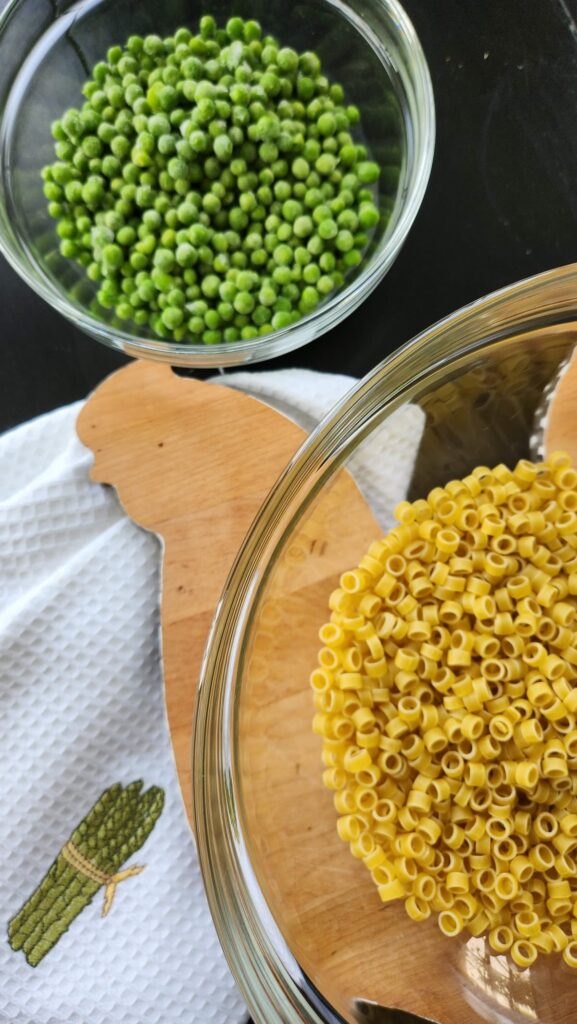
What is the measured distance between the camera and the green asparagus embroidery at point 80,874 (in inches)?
38.6

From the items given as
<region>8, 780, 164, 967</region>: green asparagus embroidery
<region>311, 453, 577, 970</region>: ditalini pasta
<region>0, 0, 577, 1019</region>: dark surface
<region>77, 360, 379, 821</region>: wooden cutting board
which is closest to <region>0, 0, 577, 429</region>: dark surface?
<region>0, 0, 577, 1019</region>: dark surface

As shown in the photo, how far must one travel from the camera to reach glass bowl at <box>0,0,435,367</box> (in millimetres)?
1049

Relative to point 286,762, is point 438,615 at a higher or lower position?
higher

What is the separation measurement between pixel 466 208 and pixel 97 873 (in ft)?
3.10

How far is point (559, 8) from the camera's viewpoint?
1.10 m

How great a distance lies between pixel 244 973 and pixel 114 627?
16.0 inches

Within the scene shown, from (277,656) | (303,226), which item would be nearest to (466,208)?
(303,226)

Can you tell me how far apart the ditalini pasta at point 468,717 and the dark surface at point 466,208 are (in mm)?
336

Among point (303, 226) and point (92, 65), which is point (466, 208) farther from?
point (92, 65)

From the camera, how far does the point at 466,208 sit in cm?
108

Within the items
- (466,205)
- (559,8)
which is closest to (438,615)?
(466,205)

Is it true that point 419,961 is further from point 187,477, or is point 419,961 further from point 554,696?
point 187,477

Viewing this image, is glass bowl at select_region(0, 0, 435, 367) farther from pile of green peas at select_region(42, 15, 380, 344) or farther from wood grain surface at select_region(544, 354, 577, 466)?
wood grain surface at select_region(544, 354, 577, 466)

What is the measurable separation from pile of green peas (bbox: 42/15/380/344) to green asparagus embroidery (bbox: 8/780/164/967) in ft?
1.94
